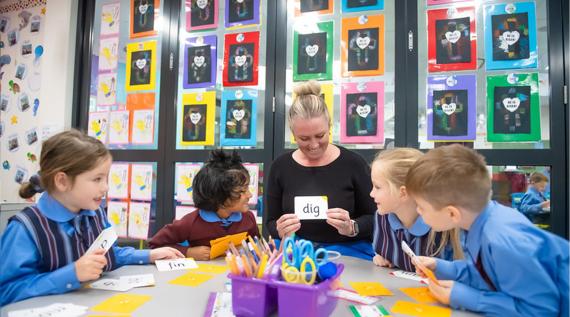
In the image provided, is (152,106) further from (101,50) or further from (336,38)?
(336,38)

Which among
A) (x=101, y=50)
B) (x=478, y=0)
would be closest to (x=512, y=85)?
(x=478, y=0)

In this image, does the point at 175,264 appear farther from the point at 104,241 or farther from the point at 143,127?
the point at 143,127

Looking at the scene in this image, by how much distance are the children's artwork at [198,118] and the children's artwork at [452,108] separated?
1.55 metres

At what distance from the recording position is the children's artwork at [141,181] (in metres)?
2.86

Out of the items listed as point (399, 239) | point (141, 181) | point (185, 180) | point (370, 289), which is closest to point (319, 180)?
point (399, 239)

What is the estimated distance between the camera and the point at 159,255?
4.40 feet

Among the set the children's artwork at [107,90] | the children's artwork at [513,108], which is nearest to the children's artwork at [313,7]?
the children's artwork at [513,108]

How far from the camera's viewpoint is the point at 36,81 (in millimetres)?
3254

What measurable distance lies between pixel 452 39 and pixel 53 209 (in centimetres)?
227

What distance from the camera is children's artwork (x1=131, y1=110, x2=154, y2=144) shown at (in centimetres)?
286

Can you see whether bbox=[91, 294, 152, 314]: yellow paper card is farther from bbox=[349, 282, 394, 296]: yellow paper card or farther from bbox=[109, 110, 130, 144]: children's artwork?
bbox=[109, 110, 130, 144]: children's artwork

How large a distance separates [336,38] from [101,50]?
213cm

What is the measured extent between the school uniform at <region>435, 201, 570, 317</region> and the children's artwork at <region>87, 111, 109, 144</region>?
9.89 feet

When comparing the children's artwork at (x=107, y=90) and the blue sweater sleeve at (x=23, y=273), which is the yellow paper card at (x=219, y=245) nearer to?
the blue sweater sleeve at (x=23, y=273)
